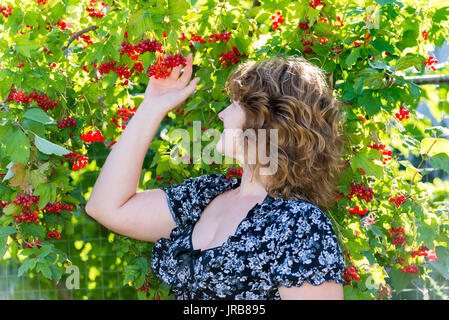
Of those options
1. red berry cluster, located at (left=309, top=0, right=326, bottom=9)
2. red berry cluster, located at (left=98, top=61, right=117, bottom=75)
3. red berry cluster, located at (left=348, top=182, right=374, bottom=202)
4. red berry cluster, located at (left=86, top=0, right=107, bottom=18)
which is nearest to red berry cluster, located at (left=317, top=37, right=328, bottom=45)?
red berry cluster, located at (left=309, top=0, right=326, bottom=9)

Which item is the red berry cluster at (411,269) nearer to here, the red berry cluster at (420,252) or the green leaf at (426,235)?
the red berry cluster at (420,252)

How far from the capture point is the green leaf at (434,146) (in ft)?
8.45

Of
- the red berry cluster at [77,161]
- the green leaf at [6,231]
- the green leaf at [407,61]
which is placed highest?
the green leaf at [407,61]

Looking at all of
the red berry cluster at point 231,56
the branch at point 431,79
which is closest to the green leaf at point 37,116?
the red berry cluster at point 231,56

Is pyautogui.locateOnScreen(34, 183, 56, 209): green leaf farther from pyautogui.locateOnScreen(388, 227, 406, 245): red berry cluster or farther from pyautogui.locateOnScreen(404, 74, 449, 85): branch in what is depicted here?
pyautogui.locateOnScreen(404, 74, 449, 85): branch

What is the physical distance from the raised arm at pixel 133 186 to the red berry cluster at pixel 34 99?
0.53 meters

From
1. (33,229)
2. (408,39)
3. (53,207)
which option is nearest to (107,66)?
(53,207)

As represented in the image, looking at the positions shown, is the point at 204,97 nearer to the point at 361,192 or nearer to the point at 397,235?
the point at 361,192

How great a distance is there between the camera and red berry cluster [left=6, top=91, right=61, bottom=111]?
2.24 meters

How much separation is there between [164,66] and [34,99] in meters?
0.59

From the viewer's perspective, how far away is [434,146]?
2604mm

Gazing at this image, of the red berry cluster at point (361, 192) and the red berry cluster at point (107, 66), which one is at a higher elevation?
the red berry cluster at point (107, 66)

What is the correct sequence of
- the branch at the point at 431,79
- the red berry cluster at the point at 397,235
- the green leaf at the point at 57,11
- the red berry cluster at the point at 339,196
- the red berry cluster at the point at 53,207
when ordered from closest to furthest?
the red berry cluster at the point at 53,207
the red berry cluster at the point at 339,196
the green leaf at the point at 57,11
the red berry cluster at the point at 397,235
the branch at the point at 431,79

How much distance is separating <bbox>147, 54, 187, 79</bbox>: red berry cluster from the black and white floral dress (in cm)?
57
